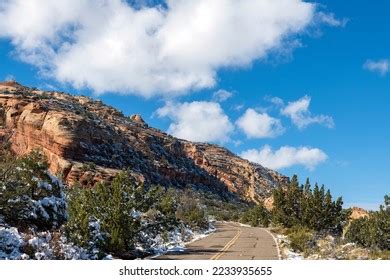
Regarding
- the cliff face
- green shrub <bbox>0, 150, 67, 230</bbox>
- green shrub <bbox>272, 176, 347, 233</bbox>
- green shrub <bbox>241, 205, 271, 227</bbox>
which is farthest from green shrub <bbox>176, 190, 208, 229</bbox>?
green shrub <bbox>0, 150, 67, 230</bbox>

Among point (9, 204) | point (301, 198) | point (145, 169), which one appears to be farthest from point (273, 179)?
point (9, 204)

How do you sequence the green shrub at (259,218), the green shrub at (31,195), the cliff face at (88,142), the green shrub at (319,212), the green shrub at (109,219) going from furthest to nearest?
the cliff face at (88,142) < the green shrub at (259,218) < the green shrub at (319,212) < the green shrub at (109,219) < the green shrub at (31,195)

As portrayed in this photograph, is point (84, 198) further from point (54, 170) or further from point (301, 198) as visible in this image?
point (54, 170)

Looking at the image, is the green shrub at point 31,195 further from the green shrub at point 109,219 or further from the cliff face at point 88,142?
the cliff face at point 88,142

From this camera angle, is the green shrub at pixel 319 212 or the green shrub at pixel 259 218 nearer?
the green shrub at pixel 319 212

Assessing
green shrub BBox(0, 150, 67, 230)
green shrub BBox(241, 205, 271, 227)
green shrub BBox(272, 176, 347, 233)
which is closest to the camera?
green shrub BBox(0, 150, 67, 230)

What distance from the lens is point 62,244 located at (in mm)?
17859

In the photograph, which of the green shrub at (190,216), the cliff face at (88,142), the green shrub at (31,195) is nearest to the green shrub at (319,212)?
the green shrub at (190,216)

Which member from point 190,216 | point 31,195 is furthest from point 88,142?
point 31,195

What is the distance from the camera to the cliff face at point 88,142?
74750 mm

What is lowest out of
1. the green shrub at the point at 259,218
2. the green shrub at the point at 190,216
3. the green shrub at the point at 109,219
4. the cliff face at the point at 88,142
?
the green shrub at the point at 109,219

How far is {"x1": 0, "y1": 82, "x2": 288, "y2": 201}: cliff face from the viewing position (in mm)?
74750

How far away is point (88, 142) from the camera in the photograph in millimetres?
81375

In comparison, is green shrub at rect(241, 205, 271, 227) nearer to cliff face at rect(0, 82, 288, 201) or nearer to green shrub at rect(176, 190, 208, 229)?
cliff face at rect(0, 82, 288, 201)
